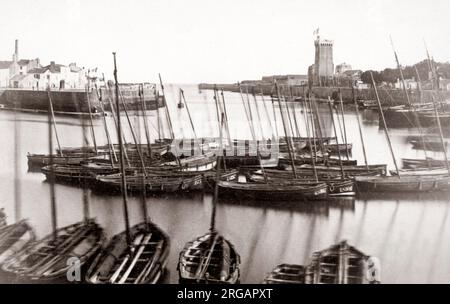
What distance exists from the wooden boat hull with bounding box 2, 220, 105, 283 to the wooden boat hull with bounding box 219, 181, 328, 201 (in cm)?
516

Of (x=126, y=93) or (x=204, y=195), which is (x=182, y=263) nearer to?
(x=204, y=195)

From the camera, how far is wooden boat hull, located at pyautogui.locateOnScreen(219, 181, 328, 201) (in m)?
13.1

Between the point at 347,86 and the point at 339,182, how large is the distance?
4198 cm

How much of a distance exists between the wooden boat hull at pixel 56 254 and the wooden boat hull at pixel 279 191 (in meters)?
5.16

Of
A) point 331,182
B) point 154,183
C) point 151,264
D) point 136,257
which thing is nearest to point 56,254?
point 136,257

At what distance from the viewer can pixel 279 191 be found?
520 inches

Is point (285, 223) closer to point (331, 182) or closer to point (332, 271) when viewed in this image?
point (331, 182)

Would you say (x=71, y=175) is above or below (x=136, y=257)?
above

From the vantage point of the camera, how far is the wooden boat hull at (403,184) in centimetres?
1329

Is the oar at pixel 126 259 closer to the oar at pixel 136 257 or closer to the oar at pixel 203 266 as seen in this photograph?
the oar at pixel 136 257

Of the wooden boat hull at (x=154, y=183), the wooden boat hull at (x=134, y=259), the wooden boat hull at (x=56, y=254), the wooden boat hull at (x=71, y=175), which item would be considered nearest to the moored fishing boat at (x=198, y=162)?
the wooden boat hull at (x=154, y=183)

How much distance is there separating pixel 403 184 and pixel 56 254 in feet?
34.0

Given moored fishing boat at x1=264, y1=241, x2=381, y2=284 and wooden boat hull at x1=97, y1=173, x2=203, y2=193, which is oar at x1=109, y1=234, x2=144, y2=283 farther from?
wooden boat hull at x1=97, y1=173, x2=203, y2=193

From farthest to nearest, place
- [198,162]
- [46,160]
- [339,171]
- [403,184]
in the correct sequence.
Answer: [198,162] < [46,160] < [339,171] < [403,184]
